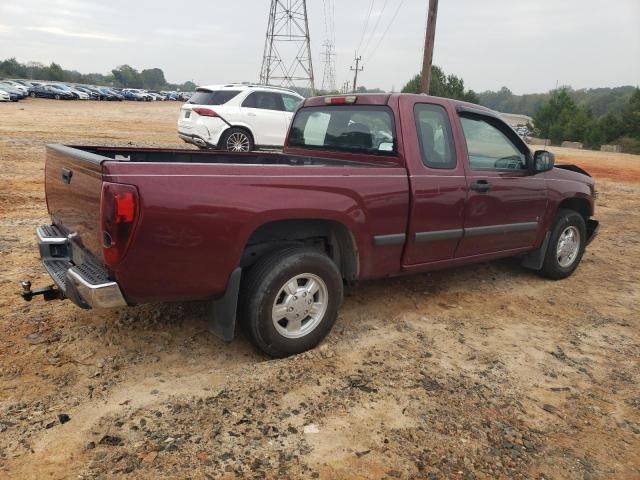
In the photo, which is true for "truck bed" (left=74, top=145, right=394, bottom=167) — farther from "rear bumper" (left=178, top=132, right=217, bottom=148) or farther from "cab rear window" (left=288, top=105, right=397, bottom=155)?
"rear bumper" (left=178, top=132, right=217, bottom=148)

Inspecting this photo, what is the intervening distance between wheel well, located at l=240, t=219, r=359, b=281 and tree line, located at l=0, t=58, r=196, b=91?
11037cm

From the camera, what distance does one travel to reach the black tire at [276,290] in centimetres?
316

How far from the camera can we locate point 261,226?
3.19 metres

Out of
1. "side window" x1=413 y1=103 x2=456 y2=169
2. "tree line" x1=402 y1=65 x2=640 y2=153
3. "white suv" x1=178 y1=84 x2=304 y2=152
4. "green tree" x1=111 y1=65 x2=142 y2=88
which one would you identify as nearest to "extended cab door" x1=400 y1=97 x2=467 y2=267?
"side window" x1=413 y1=103 x2=456 y2=169

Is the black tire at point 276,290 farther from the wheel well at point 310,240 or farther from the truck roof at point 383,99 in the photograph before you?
the truck roof at point 383,99

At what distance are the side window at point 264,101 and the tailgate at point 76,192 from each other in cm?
869

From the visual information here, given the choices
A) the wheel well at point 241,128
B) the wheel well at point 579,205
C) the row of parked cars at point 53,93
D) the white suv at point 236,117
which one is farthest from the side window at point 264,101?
the row of parked cars at point 53,93

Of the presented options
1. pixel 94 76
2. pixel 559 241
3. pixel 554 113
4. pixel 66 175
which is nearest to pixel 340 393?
pixel 66 175

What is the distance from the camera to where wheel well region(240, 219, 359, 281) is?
330 centimetres

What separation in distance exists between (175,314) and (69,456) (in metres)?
1.63

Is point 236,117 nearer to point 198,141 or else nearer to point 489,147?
point 198,141

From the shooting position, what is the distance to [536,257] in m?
5.29

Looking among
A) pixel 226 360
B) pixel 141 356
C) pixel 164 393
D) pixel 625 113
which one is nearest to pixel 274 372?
pixel 226 360

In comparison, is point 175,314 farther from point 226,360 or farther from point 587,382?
point 587,382
